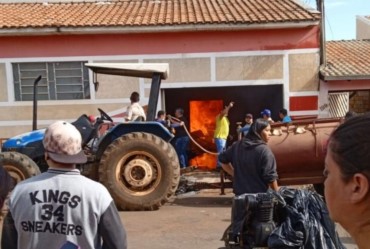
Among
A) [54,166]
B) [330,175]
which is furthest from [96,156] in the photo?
[330,175]

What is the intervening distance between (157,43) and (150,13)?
5.68 ft

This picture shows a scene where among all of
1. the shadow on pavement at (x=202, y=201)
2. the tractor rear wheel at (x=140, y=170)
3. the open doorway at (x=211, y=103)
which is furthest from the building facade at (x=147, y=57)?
the tractor rear wheel at (x=140, y=170)

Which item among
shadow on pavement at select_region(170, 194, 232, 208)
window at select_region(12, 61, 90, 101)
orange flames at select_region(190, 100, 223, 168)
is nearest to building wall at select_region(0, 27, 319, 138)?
window at select_region(12, 61, 90, 101)

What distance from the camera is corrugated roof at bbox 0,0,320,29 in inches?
544

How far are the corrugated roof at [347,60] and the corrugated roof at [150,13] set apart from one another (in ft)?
5.28

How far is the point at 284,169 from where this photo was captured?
8.80 meters

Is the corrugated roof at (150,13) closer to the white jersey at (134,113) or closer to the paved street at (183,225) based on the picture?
the white jersey at (134,113)

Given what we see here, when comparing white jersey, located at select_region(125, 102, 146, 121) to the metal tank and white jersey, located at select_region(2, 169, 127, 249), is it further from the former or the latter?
white jersey, located at select_region(2, 169, 127, 249)

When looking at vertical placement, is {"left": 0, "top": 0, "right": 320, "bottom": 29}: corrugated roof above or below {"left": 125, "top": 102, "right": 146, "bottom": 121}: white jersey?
above

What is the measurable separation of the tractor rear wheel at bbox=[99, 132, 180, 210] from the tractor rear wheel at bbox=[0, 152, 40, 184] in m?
1.13

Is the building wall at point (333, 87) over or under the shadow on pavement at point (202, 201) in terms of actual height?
over

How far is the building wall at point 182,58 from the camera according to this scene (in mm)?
13969

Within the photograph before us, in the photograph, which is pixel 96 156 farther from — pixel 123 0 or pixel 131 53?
pixel 123 0

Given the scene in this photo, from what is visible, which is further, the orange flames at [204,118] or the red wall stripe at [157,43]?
the orange flames at [204,118]
